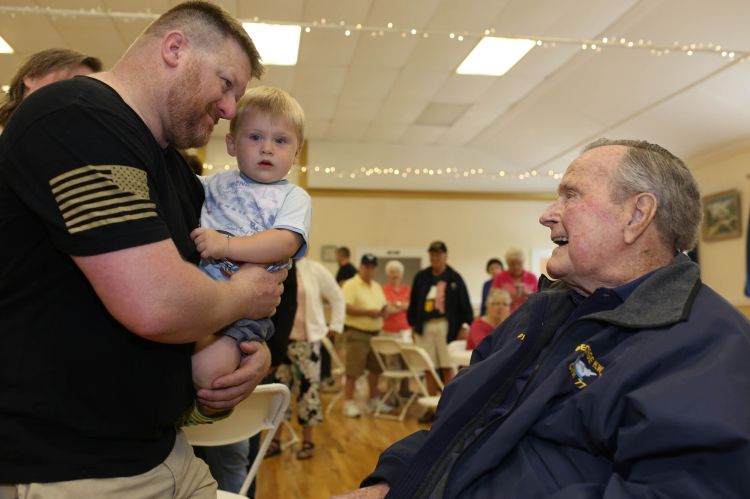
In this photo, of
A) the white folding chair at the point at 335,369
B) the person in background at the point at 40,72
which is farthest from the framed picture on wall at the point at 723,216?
the person in background at the point at 40,72

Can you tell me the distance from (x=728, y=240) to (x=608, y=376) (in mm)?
9720

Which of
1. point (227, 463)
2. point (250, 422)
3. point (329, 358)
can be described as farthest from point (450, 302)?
point (250, 422)

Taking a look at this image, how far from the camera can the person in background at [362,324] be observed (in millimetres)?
7439

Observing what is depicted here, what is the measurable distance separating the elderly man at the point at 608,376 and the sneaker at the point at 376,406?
574 centimetres

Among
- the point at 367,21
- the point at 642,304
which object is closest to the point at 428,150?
the point at 367,21

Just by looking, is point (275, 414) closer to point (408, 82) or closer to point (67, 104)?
point (67, 104)

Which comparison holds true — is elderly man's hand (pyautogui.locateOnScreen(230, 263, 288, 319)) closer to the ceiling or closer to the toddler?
the toddler

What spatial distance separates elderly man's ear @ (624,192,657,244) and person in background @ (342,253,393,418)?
5.90 metres

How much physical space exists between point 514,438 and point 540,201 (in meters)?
12.5

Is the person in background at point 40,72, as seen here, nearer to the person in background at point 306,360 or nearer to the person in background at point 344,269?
the person in background at point 306,360

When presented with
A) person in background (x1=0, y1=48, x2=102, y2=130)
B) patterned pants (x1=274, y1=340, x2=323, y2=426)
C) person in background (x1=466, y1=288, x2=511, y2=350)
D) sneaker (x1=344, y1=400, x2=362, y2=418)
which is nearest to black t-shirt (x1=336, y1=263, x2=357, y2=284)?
sneaker (x1=344, y1=400, x2=362, y2=418)

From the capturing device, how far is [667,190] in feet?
5.34

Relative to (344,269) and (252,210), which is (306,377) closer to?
(252,210)

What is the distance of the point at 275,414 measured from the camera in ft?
8.08
